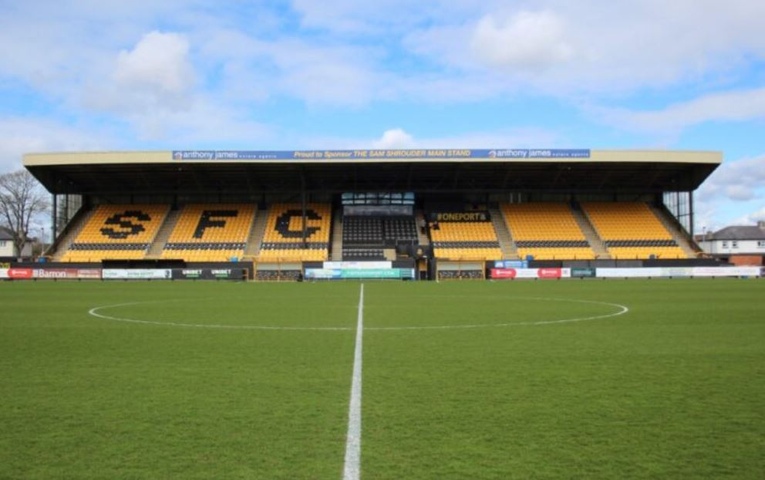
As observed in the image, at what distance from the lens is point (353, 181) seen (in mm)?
62938

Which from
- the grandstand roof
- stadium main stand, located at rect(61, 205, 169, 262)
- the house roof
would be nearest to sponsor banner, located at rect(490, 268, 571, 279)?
the grandstand roof

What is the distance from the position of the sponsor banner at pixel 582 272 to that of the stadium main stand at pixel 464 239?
6.89 m

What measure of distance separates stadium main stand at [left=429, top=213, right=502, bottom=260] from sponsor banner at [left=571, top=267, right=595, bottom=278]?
271 inches

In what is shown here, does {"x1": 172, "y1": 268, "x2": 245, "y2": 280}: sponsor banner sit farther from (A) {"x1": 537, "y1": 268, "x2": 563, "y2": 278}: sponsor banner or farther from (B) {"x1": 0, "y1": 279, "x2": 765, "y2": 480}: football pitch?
(B) {"x1": 0, "y1": 279, "x2": 765, "y2": 480}: football pitch

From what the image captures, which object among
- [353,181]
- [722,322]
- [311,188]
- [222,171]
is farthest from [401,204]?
[722,322]

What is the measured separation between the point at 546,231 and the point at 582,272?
8.47 metres

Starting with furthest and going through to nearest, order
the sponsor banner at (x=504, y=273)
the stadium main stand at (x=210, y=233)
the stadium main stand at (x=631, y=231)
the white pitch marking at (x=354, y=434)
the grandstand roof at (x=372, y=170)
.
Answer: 1. the stadium main stand at (x=631, y=231)
2. the stadium main stand at (x=210, y=233)
3. the grandstand roof at (x=372, y=170)
4. the sponsor banner at (x=504, y=273)
5. the white pitch marking at (x=354, y=434)

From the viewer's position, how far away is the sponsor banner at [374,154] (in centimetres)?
5588

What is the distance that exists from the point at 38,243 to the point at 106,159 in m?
53.0

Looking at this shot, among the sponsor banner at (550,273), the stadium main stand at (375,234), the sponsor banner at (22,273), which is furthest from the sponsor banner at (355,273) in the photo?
the sponsor banner at (22,273)

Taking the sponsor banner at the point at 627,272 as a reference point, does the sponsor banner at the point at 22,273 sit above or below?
below

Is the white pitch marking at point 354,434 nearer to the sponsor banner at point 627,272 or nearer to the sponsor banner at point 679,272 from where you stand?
the sponsor banner at point 627,272

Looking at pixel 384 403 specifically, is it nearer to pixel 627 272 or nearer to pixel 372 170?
pixel 627 272

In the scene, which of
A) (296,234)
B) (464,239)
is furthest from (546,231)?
(296,234)
